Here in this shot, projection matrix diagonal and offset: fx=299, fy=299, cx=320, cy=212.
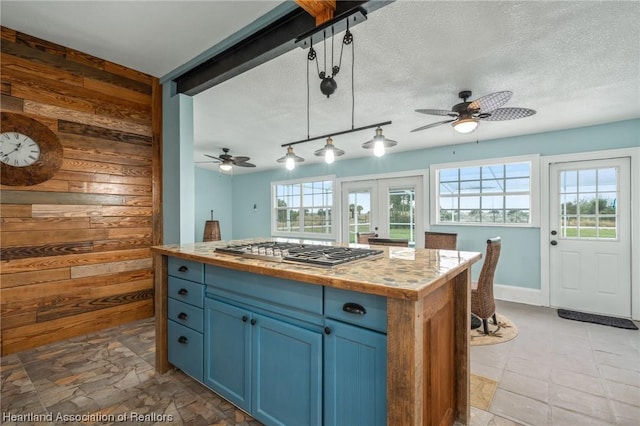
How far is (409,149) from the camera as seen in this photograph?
5031 mm

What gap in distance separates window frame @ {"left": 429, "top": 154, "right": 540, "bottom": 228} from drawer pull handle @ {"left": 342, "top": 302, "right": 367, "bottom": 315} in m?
3.98

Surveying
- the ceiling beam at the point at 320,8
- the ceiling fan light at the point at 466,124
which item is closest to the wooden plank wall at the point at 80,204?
the ceiling beam at the point at 320,8

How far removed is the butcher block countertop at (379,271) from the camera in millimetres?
1063

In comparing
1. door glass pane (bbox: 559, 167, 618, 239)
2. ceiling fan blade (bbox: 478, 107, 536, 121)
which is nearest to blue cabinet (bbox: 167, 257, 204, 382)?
ceiling fan blade (bbox: 478, 107, 536, 121)

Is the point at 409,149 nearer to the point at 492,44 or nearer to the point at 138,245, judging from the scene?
the point at 492,44

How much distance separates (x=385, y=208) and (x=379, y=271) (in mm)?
4286

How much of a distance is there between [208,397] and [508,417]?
182 centimetres

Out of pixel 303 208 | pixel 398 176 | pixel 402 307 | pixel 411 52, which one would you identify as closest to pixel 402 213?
pixel 398 176

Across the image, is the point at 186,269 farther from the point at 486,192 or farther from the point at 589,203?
the point at 589,203

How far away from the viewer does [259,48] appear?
216 centimetres

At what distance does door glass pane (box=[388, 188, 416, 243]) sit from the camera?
5.18 meters

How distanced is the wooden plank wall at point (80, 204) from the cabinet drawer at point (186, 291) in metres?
1.31

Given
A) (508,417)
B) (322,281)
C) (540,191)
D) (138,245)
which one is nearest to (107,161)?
(138,245)

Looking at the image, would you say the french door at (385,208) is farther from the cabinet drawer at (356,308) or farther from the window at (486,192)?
the cabinet drawer at (356,308)
